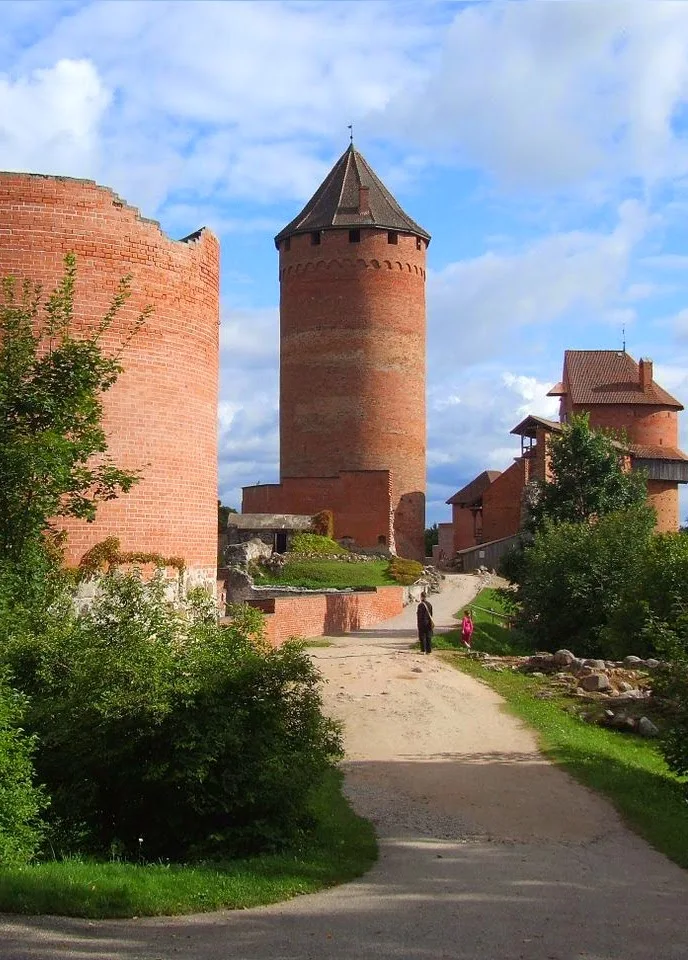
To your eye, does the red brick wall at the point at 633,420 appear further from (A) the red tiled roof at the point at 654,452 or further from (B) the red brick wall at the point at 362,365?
(B) the red brick wall at the point at 362,365

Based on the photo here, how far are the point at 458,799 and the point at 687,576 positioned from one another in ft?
43.3

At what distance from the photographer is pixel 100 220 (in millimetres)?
15180

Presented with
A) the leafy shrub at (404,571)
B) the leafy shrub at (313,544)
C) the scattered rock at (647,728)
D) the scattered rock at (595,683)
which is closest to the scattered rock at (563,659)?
the scattered rock at (595,683)

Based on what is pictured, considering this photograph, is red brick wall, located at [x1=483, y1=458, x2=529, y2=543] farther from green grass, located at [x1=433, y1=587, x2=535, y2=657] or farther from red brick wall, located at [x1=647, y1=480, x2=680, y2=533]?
green grass, located at [x1=433, y1=587, x2=535, y2=657]

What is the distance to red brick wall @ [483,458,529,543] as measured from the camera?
5288 centimetres

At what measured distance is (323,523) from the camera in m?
46.9

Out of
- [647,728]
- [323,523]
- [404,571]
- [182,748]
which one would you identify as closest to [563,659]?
[647,728]

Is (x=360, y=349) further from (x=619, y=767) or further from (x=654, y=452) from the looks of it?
(x=619, y=767)

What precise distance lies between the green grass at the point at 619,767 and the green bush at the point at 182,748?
11.4 ft

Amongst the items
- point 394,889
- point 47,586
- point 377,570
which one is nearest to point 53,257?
point 47,586

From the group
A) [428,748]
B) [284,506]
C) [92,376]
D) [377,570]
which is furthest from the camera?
[284,506]

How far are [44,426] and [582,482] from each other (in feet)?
98.2

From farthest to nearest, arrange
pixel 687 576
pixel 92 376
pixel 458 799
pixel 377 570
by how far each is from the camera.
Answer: pixel 377 570 → pixel 687 576 → pixel 92 376 → pixel 458 799

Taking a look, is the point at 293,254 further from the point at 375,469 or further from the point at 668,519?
the point at 668,519
